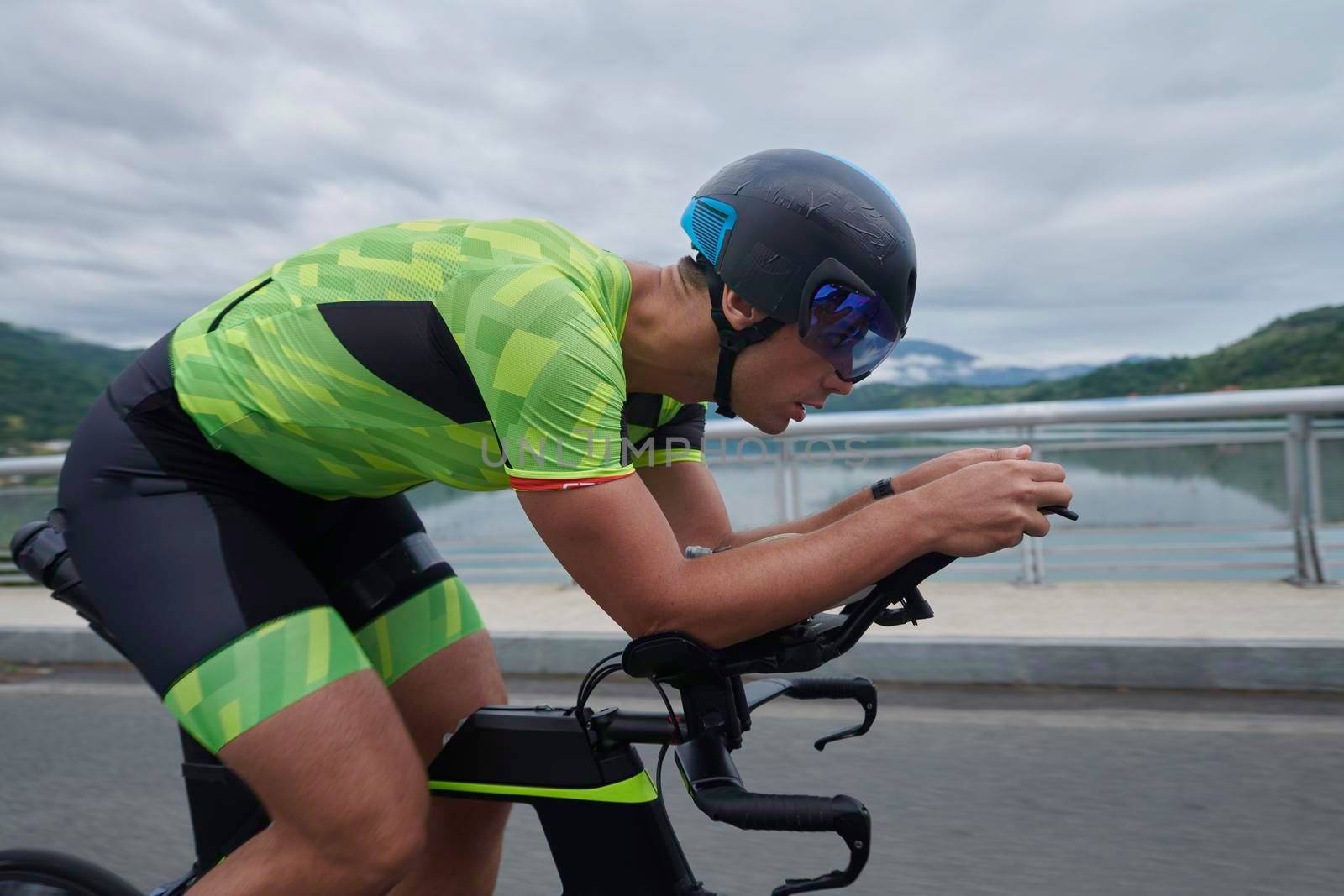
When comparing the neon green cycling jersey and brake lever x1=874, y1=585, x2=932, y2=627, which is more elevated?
the neon green cycling jersey

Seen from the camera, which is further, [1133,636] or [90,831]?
[1133,636]

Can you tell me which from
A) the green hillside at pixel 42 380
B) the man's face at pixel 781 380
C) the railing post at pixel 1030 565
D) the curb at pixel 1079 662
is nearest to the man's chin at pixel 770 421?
the man's face at pixel 781 380

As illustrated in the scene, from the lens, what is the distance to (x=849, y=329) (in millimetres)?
1575

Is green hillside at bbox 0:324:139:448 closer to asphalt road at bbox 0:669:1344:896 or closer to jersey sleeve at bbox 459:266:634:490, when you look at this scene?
asphalt road at bbox 0:669:1344:896

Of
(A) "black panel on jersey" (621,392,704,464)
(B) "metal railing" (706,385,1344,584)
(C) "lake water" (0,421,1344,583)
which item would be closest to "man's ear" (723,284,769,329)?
(A) "black panel on jersey" (621,392,704,464)

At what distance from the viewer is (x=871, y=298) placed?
61.1 inches

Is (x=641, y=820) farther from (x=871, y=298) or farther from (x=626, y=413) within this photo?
(x=871, y=298)

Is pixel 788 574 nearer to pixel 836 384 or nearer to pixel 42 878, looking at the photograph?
pixel 836 384

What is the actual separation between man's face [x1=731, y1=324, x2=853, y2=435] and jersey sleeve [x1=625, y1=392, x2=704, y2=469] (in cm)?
25

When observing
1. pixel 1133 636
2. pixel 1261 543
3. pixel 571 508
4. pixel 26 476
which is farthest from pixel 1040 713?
pixel 26 476

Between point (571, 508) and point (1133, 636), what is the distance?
405cm

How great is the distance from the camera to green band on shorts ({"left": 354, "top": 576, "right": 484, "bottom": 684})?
203cm

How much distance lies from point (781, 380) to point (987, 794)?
7.27 feet

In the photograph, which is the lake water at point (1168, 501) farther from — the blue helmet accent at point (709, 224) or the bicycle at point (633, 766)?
the blue helmet accent at point (709, 224)
